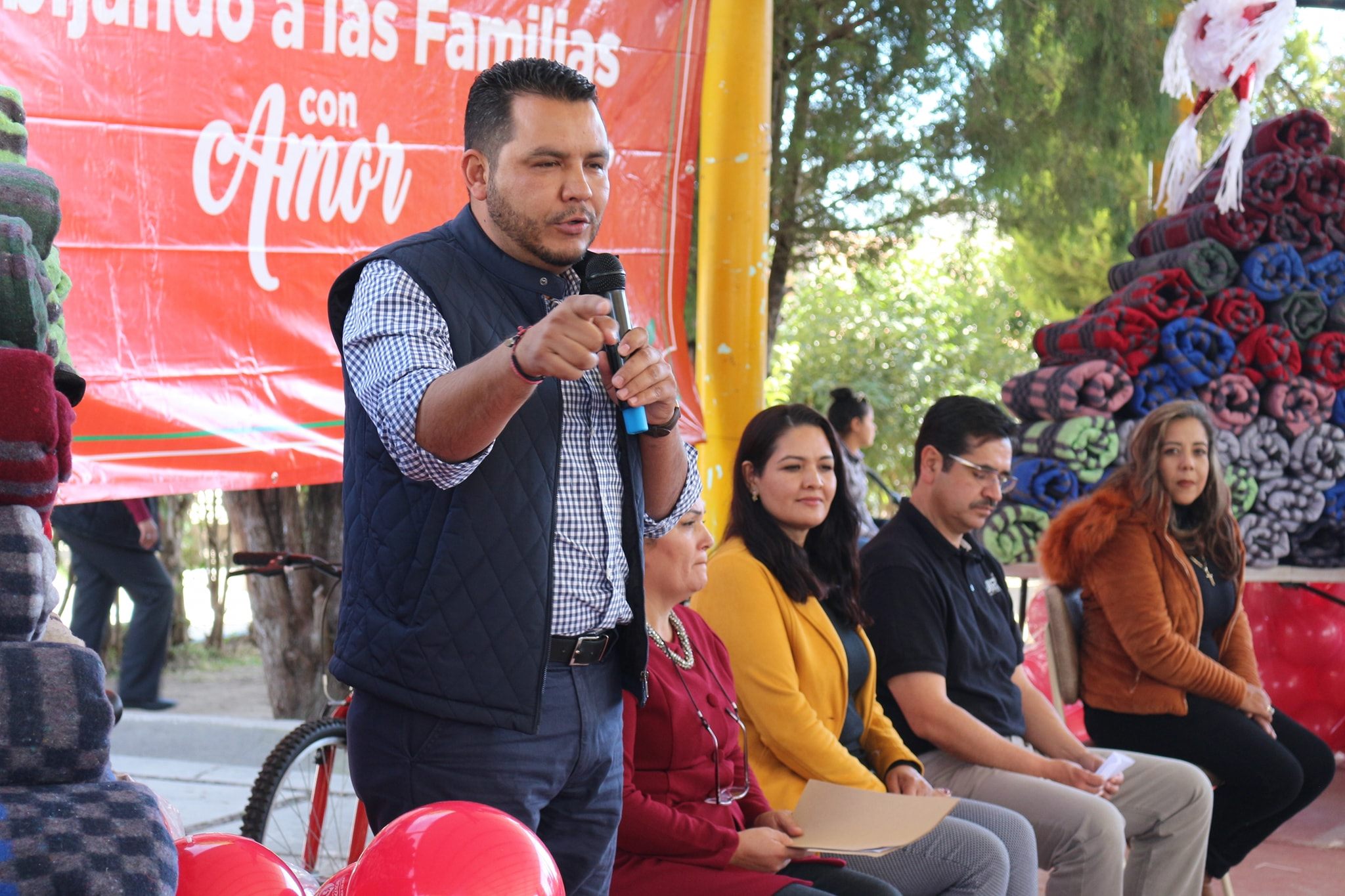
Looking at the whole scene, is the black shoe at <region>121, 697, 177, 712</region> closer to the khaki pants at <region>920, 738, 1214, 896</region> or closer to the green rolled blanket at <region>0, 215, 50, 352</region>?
the khaki pants at <region>920, 738, 1214, 896</region>

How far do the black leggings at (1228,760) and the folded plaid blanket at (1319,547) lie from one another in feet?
4.57

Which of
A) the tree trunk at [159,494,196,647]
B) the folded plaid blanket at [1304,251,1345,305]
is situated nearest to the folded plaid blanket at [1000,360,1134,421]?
the folded plaid blanket at [1304,251,1345,305]

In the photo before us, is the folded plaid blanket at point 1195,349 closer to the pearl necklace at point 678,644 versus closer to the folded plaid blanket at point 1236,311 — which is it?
the folded plaid blanket at point 1236,311

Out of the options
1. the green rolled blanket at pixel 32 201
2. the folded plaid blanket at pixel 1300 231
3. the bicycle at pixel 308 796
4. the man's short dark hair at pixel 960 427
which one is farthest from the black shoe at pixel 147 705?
the folded plaid blanket at pixel 1300 231

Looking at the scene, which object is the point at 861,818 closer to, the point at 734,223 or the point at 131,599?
the point at 734,223

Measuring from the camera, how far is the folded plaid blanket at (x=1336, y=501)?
527 centimetres

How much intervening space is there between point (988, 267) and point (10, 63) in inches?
616

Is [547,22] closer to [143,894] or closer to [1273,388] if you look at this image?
[1273,388]

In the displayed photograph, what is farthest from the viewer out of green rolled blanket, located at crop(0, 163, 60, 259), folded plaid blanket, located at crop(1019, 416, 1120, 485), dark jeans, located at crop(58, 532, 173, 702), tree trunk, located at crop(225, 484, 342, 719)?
dark jeans, located at crop(58, 532, 173, 702)

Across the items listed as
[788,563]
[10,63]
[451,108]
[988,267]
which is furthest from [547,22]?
[988,267]

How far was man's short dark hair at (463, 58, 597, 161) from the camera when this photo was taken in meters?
1.87

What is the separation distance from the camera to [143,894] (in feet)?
3.83

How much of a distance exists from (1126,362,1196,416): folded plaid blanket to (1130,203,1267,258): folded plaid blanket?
55 cm

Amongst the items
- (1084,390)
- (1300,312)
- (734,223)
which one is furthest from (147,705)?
(1300,312)
